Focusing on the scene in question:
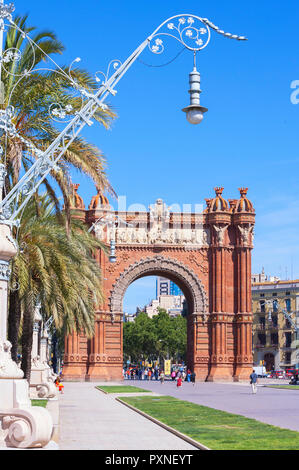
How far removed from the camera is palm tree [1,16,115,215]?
17547mm

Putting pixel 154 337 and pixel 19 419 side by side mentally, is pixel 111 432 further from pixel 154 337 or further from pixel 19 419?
pixel 154 337

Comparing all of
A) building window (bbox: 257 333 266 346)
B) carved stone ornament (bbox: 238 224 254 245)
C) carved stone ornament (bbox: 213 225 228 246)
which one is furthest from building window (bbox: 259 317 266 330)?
carved stone ornament (bbox: 213 225 228 246)

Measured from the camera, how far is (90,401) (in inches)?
A: 1164

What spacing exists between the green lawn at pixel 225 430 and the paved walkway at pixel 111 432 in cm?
57

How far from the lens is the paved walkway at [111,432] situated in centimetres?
1398

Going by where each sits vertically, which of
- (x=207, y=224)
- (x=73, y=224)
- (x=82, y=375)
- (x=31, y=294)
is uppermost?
(x=207, y=224)

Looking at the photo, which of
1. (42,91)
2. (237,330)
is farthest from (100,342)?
(42,91)

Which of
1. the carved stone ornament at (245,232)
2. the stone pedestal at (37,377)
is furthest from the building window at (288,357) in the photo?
the stone pedestal at (37,377)

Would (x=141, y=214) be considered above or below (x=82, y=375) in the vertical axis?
above

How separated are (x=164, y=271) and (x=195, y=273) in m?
2.30

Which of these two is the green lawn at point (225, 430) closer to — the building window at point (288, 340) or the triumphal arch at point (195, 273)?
the triumphal arch at point (195, 273)

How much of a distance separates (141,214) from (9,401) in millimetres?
46162
